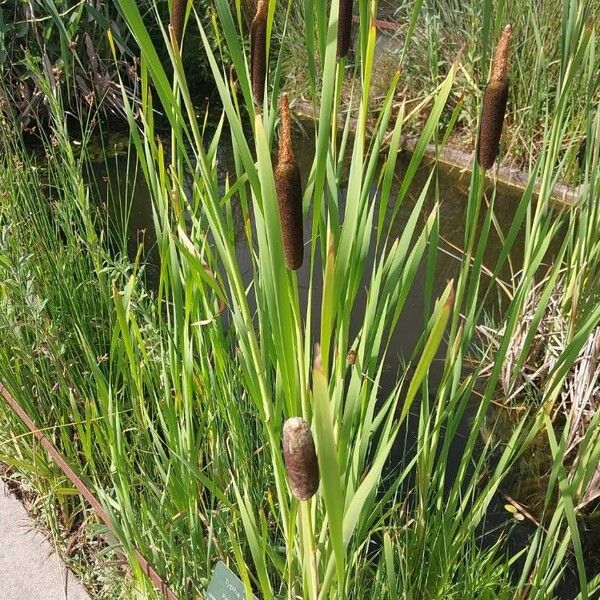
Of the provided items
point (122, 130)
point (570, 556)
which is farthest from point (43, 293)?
point (122, 130)

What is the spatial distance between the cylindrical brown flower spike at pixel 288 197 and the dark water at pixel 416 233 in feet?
2.85

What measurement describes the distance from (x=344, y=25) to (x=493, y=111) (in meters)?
0.19

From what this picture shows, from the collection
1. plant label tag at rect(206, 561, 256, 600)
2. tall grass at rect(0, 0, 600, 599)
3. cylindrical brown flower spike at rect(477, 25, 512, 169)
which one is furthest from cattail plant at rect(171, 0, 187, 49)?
plant label tag at rect(206, 561, 256, 600)

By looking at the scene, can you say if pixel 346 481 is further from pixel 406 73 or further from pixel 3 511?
pixel 406 73

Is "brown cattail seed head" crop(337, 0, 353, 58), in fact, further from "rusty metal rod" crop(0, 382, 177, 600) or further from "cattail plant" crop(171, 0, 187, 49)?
"rusty metal rod" crop(0, 382, 177, 600)

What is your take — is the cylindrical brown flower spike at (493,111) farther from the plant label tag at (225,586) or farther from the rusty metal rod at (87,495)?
the rusty metal rod at (87,495)

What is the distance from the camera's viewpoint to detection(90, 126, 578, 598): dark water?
1678 millimetres

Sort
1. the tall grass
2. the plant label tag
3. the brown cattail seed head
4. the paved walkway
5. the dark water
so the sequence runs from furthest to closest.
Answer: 1. the dark water
2. the paved walkway
3. the plant label tag
4. the brown cattail seed head
5. the tall grass

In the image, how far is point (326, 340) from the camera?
550 millimetres

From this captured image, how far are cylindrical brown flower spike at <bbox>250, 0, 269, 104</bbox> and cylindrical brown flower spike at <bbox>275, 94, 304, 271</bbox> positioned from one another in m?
0.18

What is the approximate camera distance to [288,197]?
520 mm

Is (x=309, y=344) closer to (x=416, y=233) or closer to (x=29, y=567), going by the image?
(x=29, y=567)

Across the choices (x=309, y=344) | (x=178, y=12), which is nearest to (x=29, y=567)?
(x=309, y=344)

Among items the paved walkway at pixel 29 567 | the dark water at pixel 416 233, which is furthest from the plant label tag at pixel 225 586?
the dark water at pixel 416 233
